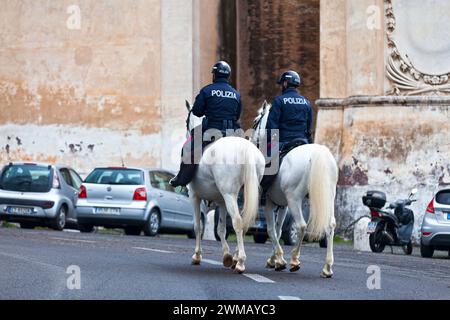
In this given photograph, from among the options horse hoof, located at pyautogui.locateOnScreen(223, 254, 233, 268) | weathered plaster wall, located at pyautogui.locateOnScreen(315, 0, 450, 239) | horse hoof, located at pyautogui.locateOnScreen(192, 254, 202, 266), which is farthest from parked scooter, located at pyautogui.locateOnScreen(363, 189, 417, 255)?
horse hoof, located at pyautogui.locateOnScreen(223, 254, 233, 268)

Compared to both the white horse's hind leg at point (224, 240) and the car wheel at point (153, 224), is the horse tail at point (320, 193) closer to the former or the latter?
the white horse's hind leg at point (224, 240)

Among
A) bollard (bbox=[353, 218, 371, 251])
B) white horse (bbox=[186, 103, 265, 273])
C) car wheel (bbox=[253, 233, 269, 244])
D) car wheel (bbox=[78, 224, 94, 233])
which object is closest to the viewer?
white horse (bbox=[186, 103, 265, 273])

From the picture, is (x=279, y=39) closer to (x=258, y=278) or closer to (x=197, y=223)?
(x=197, y=223)

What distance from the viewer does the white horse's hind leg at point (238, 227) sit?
55.3 feet

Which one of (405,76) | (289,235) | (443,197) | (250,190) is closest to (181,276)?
(250,190)

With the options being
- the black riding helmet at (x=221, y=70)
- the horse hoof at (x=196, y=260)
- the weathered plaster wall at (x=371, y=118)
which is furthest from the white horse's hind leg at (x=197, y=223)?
the weathered plaster wall at (x=371, y=118)

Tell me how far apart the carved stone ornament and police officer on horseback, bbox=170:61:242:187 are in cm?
1820

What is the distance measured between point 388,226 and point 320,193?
457 inches

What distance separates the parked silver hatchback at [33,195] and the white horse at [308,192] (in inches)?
594

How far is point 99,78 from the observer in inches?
1686

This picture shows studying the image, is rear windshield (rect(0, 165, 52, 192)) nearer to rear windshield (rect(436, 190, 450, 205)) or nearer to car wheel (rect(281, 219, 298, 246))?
car wheel (rect(281, 219, 298, 246))

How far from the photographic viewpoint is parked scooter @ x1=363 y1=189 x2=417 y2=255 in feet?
92.4
